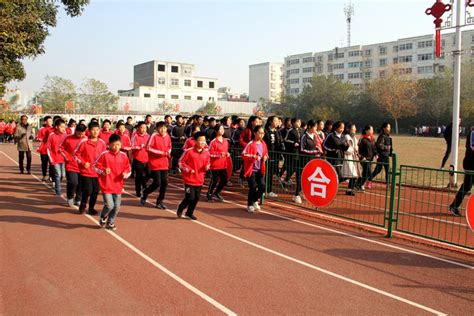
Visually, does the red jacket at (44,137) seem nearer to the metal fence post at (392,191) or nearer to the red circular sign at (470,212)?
the metal fence post at (392,191)

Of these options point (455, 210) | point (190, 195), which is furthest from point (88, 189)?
point (455, 210)

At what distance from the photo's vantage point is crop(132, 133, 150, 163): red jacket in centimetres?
1049

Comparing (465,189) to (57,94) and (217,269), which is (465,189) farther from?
(57,94)

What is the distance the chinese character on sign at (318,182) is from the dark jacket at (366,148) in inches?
150

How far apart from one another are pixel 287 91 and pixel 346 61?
19.2 meters

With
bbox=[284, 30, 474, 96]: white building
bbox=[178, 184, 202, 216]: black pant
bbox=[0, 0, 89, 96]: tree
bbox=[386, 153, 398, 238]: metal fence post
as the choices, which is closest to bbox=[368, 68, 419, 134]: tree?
bbox=[284, 30, 474, 96]: white building

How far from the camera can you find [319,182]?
28.1 ft

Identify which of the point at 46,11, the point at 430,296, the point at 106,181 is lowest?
the point at 430,296

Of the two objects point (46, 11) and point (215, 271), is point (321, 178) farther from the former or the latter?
point (46, 11)

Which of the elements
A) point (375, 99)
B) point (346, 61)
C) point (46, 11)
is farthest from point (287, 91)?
point (46, 11)

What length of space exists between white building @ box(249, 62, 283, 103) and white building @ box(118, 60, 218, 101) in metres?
23.0

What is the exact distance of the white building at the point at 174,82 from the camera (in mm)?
95125

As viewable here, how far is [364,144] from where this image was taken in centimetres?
1210

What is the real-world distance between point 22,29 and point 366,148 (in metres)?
11.4
